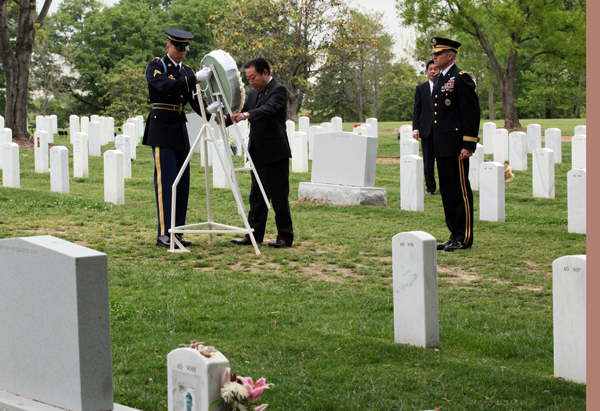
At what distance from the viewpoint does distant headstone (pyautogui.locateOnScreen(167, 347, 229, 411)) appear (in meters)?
2.84

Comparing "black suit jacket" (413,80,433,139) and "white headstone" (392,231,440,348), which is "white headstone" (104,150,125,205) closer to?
"black suit jacket" (413,80,433,139)

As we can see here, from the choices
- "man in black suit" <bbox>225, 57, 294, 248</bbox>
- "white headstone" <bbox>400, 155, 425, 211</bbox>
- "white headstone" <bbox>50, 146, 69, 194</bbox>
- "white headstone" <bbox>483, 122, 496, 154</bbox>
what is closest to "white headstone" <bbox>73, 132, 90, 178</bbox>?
"white headstone" <bbox>50, 146, 69, 194</bbox>

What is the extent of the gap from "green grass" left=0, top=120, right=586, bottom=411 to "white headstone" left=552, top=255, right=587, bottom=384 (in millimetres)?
138

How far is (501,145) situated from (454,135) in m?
11.2

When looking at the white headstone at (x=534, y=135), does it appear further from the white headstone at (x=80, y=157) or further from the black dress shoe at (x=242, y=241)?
the black dress shoe at (x=242, y=241)

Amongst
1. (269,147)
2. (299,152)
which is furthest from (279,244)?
(299,152)

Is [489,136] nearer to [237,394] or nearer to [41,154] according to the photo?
[41,154]

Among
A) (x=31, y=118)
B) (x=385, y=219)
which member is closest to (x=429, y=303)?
(x=385, y=219)

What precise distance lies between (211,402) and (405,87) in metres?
46.1

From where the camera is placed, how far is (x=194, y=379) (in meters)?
2.89

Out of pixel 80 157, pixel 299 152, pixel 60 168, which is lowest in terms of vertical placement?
pixel 60 168

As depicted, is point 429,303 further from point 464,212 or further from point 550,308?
point 464,212

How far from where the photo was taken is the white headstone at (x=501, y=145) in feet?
58.7

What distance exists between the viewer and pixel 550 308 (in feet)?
17.2
